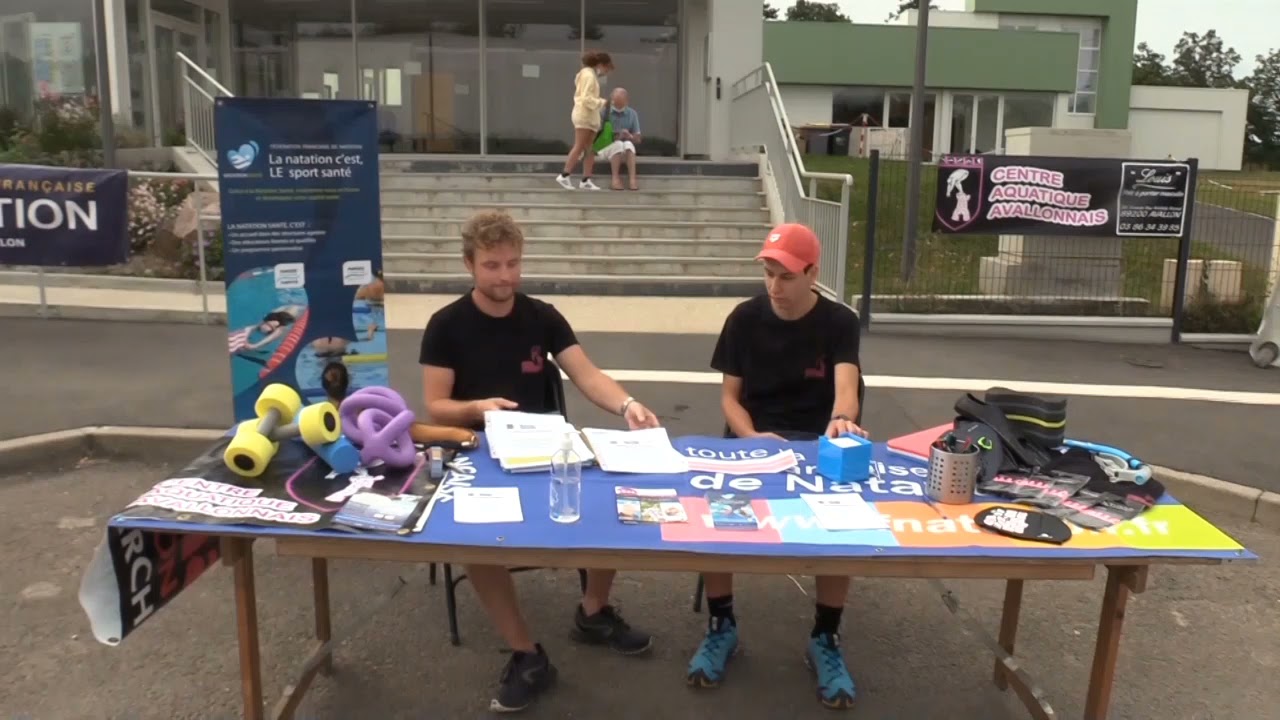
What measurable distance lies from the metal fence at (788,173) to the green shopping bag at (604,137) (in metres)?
2.04

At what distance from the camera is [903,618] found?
3.87 m

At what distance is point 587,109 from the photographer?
11.8 m

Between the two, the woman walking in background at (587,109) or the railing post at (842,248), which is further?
the woman walking in background at (587,109)

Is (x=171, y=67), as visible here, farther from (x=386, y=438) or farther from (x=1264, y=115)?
(x=1264, y=115)

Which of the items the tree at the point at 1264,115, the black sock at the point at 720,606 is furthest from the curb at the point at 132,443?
the tree at the point at 1264,115

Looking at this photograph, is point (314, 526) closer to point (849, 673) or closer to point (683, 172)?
point (849, 673)

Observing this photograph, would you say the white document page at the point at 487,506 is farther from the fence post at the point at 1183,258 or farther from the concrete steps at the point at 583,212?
the concrete steps at the point at 583,212

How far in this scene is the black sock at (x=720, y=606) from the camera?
11.2 feet

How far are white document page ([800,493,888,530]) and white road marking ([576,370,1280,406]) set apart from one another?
13.8ft

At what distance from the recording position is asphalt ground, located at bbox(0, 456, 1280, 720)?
3.21 metres

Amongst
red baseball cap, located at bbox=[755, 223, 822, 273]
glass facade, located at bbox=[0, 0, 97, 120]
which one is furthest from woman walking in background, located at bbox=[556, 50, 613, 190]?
red baseball cap, located at bbox=[755, 223, 822, 273]

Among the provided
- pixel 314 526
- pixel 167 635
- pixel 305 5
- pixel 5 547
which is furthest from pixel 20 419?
pixel 305 5

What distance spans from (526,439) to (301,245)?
1978mm

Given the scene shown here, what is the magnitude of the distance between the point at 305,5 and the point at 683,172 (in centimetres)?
704
